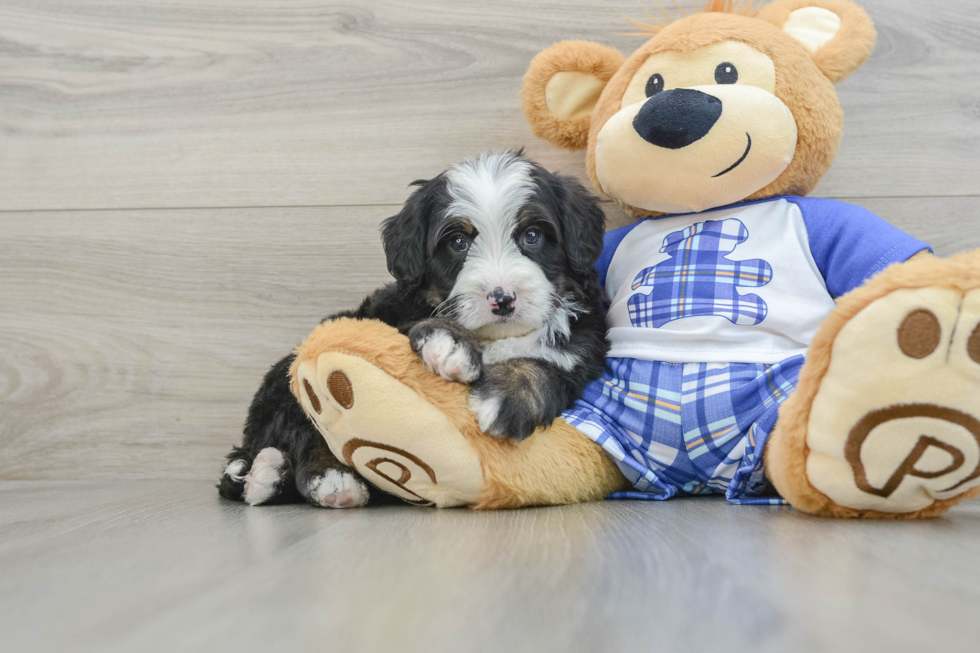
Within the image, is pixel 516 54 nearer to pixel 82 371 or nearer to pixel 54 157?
pixel 54 157

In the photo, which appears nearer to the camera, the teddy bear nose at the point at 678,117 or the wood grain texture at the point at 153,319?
the teddy bear nose at the point at 678,117

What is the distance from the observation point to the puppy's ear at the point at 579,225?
1519 mm

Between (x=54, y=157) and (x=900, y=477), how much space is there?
2.46 meters

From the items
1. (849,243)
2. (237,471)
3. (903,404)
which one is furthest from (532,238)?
(237,471)

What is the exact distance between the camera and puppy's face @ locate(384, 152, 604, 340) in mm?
1403

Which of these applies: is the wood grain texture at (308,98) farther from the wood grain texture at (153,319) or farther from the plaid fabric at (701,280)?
the plaid fabric at (701,280)

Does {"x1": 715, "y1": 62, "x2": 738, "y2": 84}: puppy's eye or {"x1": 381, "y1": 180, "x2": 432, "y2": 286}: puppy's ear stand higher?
{"x1": 715, "y1": 62, "x2": 738, "y2": 84}: puppy's eye

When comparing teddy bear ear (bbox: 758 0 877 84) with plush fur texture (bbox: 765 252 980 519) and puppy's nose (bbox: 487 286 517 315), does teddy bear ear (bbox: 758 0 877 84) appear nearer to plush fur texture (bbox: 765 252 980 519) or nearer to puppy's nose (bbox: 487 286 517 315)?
plush fur texture (bbox: 765 252 980 519)

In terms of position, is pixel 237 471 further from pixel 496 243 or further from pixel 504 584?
pixel 504 584

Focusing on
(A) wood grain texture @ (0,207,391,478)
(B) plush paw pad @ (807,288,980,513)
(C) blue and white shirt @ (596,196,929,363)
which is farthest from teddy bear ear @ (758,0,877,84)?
(A) wood grain texture @ (0,207,391,478)

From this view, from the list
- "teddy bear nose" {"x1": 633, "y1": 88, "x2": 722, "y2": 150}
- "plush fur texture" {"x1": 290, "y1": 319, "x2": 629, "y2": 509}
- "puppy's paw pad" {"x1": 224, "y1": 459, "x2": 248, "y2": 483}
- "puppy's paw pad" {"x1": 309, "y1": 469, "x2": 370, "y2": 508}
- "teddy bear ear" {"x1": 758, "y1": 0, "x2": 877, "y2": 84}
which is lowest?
"puppy's paw pad" {"x1": 224, "y1": 459, "x2": 248, "y2": 483}

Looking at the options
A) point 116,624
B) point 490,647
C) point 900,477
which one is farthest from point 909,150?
point 116,624

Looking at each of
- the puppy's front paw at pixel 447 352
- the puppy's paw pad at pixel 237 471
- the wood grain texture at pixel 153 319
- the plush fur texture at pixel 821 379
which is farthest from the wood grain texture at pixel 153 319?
the plush fur texture at pixel 821 379

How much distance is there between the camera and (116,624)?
69cm
